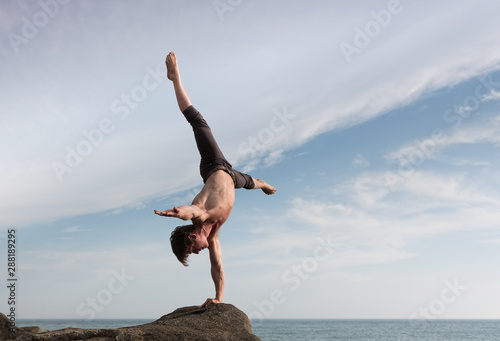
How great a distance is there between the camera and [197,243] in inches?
262

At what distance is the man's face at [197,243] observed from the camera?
6613mm

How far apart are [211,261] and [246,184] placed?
1531 mm

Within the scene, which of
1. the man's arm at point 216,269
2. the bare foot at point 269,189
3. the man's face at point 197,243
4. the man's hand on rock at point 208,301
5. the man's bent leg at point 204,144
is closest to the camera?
the man's face at point 197,243

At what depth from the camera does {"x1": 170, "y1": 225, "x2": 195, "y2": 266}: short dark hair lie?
666cm

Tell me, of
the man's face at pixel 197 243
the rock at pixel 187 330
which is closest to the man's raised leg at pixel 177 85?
the man's face at pixel 197 243

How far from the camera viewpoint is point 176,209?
558 centimetres

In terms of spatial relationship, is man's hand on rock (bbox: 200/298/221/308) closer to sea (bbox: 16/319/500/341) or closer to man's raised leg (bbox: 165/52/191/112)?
man's raised leg (bbox: 165/52/191/112)

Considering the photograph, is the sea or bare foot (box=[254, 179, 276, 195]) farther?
the sea

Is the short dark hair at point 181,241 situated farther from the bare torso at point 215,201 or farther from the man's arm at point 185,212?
the man's arm at point 185,212

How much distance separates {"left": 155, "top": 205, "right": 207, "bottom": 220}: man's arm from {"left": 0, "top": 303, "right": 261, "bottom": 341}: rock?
4.56ft

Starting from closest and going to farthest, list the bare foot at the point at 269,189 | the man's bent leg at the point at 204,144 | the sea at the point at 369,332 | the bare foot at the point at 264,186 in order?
1. the man's bent leg at the point at 204,144
2. the bare foot at the point at 264,186
3. the bare foot at the point at 269,189
4. the sea at the point at 369,332

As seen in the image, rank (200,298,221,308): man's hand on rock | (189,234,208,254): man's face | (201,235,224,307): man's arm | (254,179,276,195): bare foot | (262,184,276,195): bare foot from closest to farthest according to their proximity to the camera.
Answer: (189,234,208,254): man's face → (200,298,221,308): man's hand on rock → (201,235,224,307): man's arm → (254,179,276,195): bare foot → (262,184,276,195): bare foot

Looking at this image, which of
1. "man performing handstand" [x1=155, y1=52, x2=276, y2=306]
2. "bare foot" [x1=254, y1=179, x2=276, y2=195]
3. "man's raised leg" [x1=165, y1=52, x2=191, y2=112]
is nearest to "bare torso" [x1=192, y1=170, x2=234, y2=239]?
"man performing handstand" [x1=155, y1=52, x2=276, y2=306]

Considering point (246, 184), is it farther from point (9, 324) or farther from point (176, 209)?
point (9, 324)
